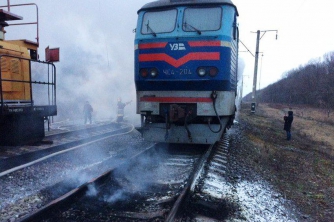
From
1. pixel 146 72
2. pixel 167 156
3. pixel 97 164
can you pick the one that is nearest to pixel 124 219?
pixel 97 164

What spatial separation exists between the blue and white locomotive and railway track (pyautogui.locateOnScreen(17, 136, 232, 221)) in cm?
82

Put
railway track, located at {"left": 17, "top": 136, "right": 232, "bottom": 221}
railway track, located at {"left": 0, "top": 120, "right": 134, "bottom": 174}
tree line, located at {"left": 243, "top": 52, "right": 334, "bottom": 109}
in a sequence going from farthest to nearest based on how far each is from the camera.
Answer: tree line, located at {"left": 243, "top": 52, "right": 334, "bottom": 109}, railway track, located at {"left": 0, "top": 120, "right": 134, "bottom": 174}, railway track, located at {"left": 17, "top": 136, "right": 232, "bottom": 221}

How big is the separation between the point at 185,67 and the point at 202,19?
1.24 metres

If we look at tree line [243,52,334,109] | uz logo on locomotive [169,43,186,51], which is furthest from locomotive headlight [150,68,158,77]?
tree line [243,52,334,109]

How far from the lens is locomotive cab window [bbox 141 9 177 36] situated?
23.3 feet

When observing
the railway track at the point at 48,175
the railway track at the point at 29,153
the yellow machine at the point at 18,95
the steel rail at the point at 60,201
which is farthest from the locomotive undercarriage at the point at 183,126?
the yellow machine at the point at 18,95

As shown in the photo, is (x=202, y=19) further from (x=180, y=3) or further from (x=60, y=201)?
(x=60, y=201)

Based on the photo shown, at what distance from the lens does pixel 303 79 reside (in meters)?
67.9

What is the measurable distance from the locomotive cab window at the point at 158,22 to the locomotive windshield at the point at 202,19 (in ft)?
1.06

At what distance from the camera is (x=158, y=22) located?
7223 mm

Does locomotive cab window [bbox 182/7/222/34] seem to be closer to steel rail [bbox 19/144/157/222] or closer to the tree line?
steel rail [bbox 19/144/157/222]

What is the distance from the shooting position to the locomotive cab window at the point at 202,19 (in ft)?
22.5

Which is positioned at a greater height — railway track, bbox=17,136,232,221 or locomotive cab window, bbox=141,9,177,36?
locomotive cab window, bbox=141,9,177,36

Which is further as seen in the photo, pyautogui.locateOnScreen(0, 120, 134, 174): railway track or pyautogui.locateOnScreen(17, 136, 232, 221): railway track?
pyautogui.locateOnScreen(0, 120, 134, 174): railway track
